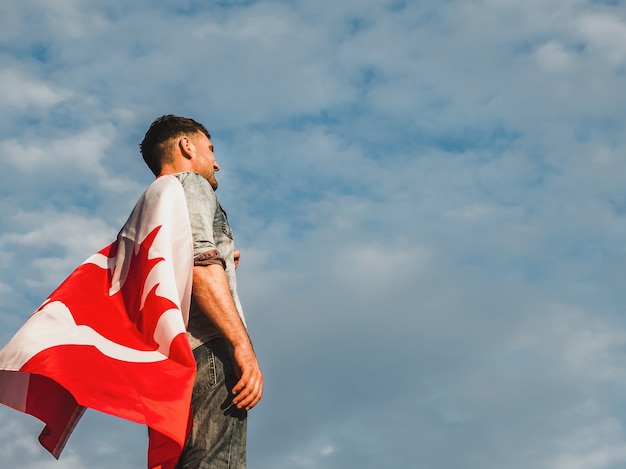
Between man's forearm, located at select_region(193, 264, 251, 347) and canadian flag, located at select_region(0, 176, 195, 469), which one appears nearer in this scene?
canadian flag, located at select_region(0, 176, 195, 469)

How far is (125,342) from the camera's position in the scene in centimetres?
558

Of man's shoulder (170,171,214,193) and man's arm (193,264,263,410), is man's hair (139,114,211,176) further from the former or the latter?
man's arm (193,264,263,410)

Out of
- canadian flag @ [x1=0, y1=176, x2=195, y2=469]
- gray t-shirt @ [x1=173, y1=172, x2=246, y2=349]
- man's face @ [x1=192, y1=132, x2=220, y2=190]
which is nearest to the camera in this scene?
canadian flag @ [x1=0, y1=176, x2=195, y2=469]

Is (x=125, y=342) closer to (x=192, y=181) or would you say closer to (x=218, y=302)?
(x=218, y=302)

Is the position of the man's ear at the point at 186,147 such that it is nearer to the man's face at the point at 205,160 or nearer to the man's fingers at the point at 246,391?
the man's face at the point at 205,160

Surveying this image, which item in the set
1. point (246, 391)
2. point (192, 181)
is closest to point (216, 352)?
point (246, 391)

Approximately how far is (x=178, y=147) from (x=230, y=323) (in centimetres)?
154

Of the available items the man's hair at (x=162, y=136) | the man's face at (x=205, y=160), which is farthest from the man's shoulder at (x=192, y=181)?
the man's hair at (x=162, y=136)

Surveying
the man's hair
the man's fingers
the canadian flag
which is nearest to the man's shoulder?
the canadian flag

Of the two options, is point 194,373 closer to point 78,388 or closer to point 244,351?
point 244,351

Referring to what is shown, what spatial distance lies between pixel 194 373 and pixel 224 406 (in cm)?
30

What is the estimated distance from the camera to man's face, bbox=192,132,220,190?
251 inches

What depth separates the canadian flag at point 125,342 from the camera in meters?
5.25

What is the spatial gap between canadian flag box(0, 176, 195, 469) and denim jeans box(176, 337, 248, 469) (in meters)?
0.11
